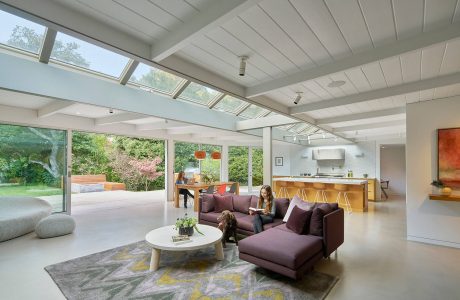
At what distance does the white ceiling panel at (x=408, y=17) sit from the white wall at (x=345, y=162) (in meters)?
9.01

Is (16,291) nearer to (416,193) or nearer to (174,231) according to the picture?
(174,231)

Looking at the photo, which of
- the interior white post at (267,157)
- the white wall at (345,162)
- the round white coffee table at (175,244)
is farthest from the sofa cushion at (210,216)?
the white wall at (345,162)

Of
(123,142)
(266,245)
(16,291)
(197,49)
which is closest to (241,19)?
(197,49)

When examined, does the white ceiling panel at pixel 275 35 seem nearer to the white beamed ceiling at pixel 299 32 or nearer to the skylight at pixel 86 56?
the white beamed ceiling at pixel 299 32

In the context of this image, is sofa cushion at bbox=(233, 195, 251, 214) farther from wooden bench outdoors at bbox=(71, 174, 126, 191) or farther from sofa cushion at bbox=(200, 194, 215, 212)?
wooden bench outdoors at bbox=(71, 174, 126, 191)

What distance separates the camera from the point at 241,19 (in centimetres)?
209

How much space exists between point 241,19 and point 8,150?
6180 millimetres

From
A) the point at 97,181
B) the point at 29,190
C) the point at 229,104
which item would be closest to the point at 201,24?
the point at 229,104

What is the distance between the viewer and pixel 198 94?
5379mm

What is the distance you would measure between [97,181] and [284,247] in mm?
12799

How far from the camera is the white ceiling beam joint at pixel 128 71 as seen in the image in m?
3.77

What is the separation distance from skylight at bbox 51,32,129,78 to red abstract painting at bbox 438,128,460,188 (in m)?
5.47

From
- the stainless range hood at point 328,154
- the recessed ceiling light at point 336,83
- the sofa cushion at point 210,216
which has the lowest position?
the sofa cushion at point 210,216

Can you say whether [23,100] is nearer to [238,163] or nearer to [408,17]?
[408,17]
